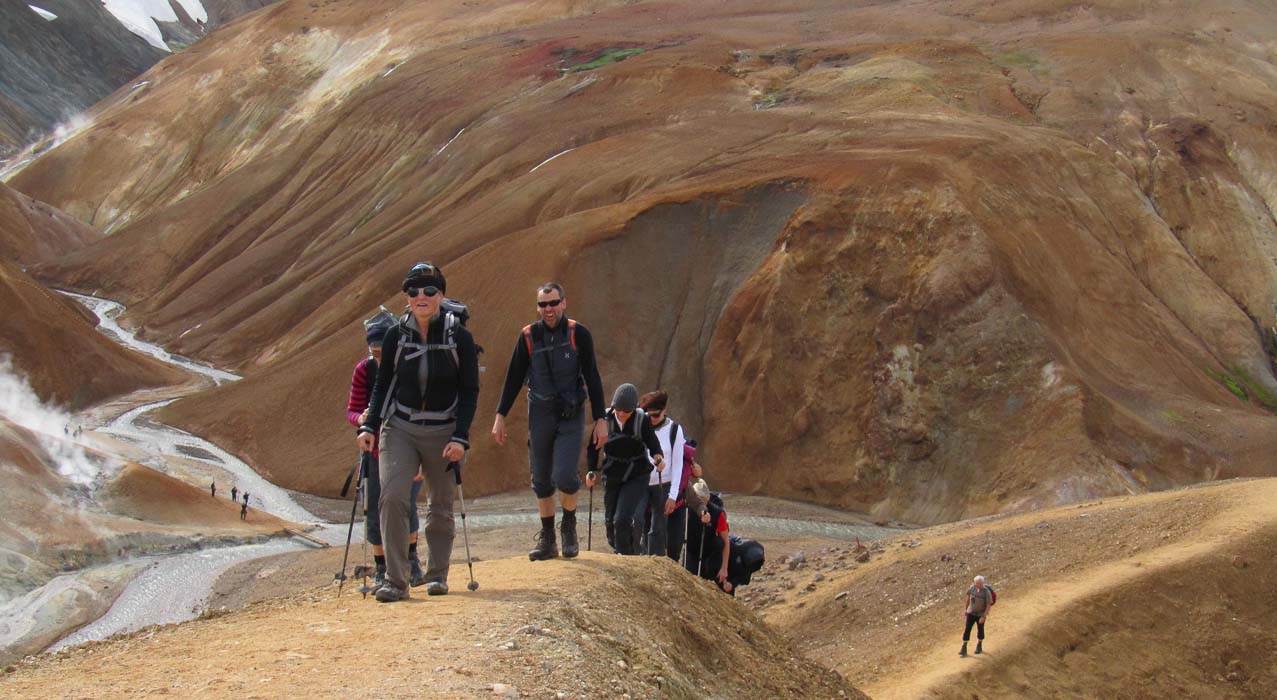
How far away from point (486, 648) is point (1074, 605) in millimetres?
9532

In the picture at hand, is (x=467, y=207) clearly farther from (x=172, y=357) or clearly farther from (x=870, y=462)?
(x=870, y=462)

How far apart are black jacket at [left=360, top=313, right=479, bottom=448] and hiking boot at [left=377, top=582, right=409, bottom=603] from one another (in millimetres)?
1013

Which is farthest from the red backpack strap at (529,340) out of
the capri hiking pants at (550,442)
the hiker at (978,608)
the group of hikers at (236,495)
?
the group of hikers at (236,495)

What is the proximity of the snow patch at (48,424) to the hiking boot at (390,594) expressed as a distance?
2247cm

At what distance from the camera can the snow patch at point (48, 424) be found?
2856cm

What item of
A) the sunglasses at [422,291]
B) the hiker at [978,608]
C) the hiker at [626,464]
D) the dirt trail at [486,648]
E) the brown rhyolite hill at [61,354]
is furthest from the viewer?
the brown rhyolite hill at [61,354]

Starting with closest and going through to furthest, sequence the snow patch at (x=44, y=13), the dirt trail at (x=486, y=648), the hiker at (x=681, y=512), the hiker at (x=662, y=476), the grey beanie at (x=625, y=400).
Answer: the dirt trail at (x=486, y=648) < the grey beanie at (x=625, y=400) < the hiker at (x=662, y=476) < the hiker at (x=681, y=512) < the snow patch at (x=44, y=13)

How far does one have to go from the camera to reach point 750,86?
50719 mm

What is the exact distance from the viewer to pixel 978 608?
526 inches

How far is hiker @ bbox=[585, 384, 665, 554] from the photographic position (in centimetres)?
1016

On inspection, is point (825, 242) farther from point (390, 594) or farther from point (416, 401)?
point (390, 594)

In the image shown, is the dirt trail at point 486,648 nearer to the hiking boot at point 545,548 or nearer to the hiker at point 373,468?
the hiking boot at point 545,548

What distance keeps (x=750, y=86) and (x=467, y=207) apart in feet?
39.1

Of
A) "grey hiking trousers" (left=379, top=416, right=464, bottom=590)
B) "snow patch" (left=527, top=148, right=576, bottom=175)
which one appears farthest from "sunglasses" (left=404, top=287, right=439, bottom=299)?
"snow patch" (left=527, top=148, right=576, bottom=175)
